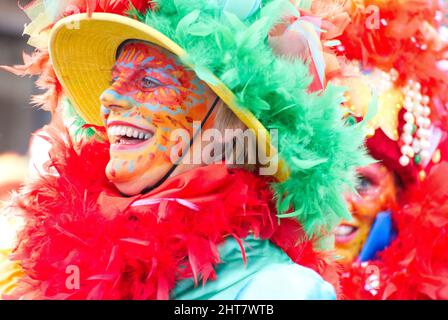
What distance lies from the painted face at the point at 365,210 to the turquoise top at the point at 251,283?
83cm

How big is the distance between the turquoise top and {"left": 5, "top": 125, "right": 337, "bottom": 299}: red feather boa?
2 centimetres

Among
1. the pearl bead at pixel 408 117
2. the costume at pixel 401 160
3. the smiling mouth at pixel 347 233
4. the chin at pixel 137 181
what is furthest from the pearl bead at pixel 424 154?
the chin at pixel 137 181

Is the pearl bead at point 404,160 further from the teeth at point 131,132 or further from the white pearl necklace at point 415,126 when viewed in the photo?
the teeth at point 131,132

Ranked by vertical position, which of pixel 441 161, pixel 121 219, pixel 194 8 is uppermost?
pixel 194 8

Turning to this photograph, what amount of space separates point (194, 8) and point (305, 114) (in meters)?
0.30

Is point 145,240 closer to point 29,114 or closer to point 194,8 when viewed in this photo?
point 194,8

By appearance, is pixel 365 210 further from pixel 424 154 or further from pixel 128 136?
pixel 128 136

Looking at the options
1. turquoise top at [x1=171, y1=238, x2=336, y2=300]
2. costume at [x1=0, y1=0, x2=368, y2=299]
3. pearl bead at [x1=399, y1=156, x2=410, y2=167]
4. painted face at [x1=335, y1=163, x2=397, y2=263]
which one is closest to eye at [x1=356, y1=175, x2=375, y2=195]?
painted face at [x1=335, y1=163, x2=397, y2=263]

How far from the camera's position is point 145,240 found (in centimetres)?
117

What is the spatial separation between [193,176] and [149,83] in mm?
218

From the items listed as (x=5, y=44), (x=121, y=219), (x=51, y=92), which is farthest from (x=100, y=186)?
(x=5, y=44)

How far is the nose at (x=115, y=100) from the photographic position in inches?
49.5

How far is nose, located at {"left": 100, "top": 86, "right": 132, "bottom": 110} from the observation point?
126cm

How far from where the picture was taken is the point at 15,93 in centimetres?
184
